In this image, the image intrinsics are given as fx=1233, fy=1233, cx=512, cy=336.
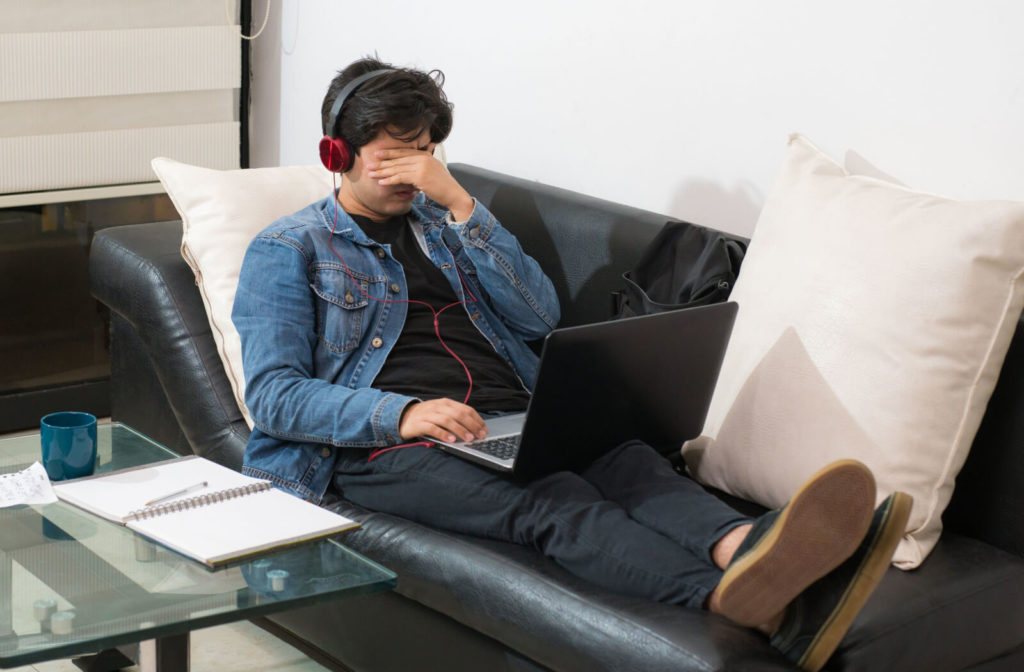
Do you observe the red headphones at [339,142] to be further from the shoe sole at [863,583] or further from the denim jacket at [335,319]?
the shoe sole at [863,583]

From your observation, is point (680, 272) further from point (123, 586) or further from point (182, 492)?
point (123, 586)

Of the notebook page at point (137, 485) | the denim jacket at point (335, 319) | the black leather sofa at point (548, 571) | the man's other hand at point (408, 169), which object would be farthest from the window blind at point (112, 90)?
the notebook page at point (137, 485)

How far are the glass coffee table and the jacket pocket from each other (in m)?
0.50

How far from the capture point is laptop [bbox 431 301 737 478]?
5.40ft

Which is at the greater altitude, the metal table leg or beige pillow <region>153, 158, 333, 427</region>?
beige pillow <region>153, 158, 333, 427</region>

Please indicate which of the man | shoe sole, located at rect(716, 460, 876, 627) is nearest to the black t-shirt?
the man

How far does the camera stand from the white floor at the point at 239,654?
215cm

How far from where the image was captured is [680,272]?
2.15 m

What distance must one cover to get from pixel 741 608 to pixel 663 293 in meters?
0.75

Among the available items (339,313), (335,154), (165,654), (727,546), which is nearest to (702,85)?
(335,154)

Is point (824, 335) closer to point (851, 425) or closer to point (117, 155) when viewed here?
point (851, 425)

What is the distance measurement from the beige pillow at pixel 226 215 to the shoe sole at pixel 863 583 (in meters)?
1.11

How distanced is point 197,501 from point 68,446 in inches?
9.5

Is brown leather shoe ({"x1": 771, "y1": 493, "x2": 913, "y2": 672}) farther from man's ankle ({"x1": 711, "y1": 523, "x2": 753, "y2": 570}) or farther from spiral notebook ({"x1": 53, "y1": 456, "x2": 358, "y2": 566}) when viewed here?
spiral notebook ({"x1": 53, "y1": 456, "x2": 358, "y2": 566})
